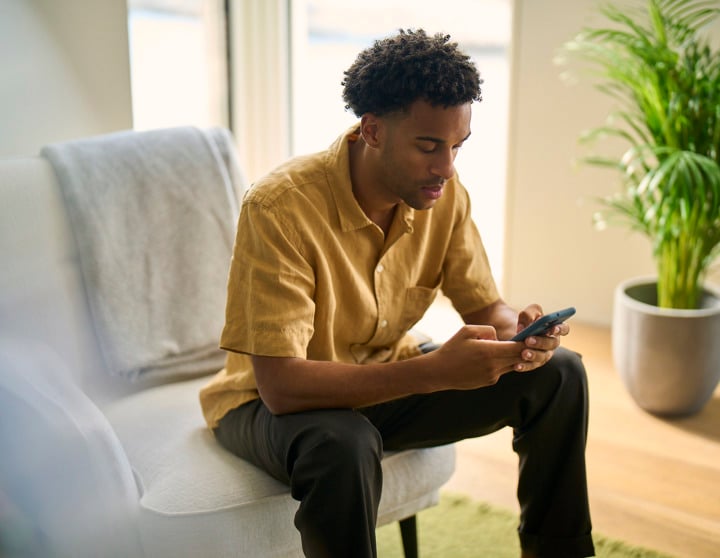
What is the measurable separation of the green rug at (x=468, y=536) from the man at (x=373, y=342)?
343mm

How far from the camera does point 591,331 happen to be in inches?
122

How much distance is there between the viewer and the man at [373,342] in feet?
4.26

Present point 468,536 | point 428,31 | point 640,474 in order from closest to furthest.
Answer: point 468,536 < point 640,474 < point 428,31

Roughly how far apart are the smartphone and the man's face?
26cm

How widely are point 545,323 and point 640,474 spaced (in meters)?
1.03

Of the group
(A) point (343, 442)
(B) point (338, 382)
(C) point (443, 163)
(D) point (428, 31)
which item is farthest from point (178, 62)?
(A) point (343, 442)

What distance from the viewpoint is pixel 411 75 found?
1.35m

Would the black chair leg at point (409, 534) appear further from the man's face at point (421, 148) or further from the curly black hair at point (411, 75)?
the curly black hair at point (411, 75)

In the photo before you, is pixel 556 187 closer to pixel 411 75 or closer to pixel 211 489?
pixel 411 75

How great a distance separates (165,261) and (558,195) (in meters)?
1.74

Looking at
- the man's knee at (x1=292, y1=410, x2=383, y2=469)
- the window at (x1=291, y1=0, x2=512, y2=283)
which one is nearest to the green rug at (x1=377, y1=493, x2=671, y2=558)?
the man's knee at (x1=292, y1=410, x2=383, y2=469)

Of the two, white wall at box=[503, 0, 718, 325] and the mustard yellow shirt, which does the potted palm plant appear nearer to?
white wall at box=[503, 0, 718, 325]

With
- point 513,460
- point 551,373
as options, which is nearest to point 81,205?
point 551,373

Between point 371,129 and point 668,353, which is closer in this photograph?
point 371,129
